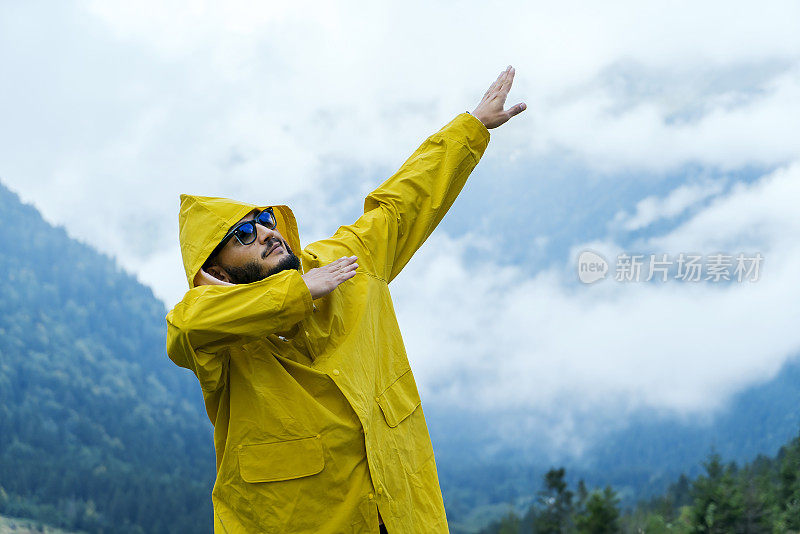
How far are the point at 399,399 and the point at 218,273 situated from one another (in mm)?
978

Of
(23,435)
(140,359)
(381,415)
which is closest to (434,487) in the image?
(381,415)

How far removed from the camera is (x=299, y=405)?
3039 mm

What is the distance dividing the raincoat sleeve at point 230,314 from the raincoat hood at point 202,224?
12.5 inches

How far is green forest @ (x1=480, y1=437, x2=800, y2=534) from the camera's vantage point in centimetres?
2673

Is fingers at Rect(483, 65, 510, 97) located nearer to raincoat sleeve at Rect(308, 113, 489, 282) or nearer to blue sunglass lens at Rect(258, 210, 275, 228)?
raincoat sleeve at Rect(308, 113, 489, 282)

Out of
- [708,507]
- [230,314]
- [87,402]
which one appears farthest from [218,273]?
[87,402]

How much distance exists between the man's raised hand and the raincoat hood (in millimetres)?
1298

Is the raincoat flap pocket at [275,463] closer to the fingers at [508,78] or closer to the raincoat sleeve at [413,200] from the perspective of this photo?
the raincoat sleeve at [413,200]

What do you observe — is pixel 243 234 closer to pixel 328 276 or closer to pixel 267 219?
pixel 267 219

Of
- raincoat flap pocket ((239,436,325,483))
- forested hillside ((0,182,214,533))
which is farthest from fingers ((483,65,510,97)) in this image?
forested hillside ((0,182,214,533))

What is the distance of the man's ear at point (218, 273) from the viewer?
321cm

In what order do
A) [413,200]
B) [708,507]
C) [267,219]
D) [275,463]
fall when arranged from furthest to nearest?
[708,507], [413,200], [267,219], [275,463]

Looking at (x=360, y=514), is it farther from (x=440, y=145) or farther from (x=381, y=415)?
(x=440, y=145)

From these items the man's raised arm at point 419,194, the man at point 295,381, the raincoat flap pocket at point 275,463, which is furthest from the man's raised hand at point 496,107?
the raincoat flap pocket at point 275,463
